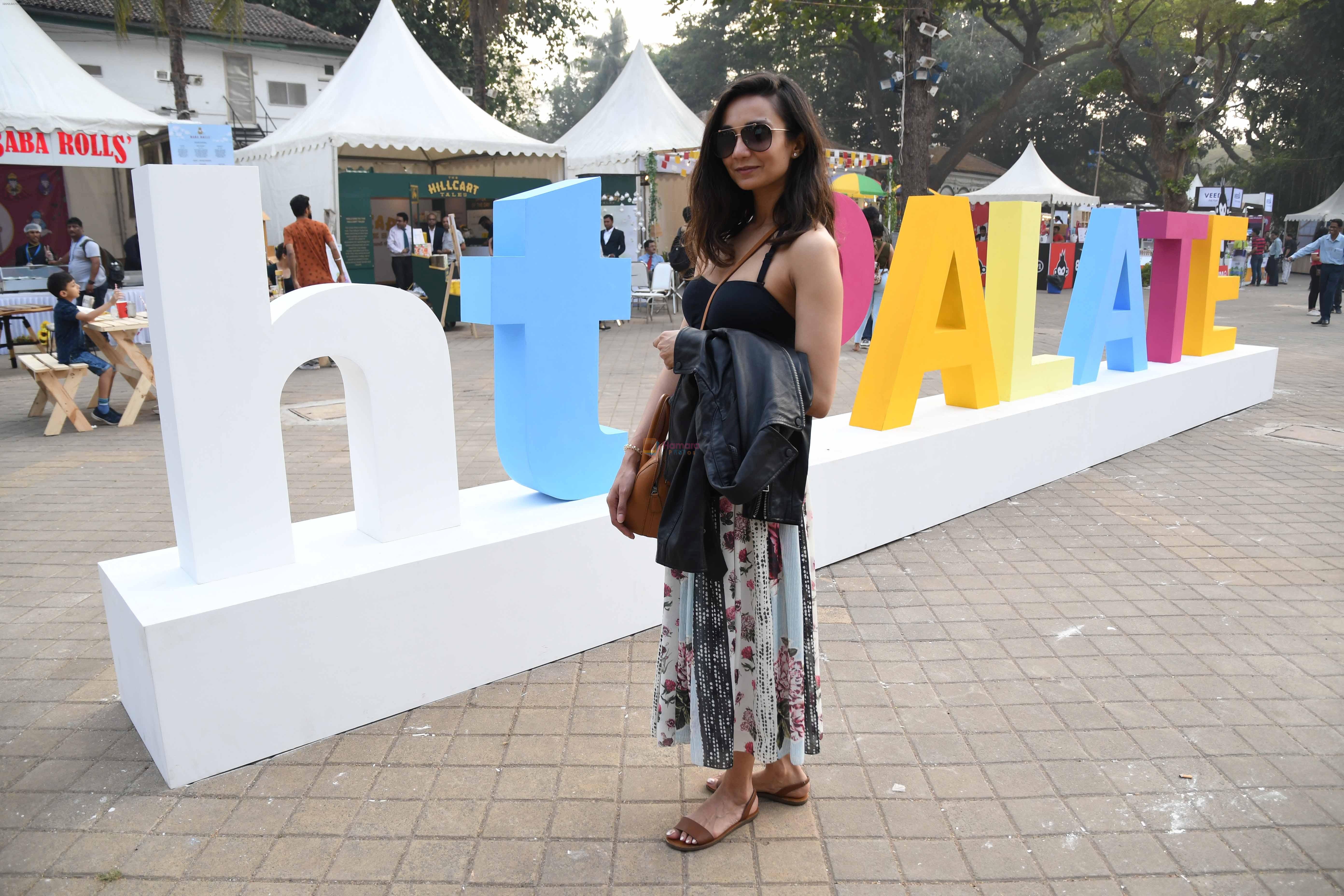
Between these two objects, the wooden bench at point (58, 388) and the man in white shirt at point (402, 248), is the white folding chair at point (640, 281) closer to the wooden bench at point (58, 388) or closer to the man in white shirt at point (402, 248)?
the man in white shirt at point (402, 248)

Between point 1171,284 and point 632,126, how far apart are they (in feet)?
41.8

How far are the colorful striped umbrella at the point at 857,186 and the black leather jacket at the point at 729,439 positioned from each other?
14488mm

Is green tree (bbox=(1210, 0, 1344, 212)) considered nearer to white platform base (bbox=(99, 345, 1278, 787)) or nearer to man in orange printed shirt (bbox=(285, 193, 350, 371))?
man in orange printed shirt (bbox=(285, 193, 350, 371))

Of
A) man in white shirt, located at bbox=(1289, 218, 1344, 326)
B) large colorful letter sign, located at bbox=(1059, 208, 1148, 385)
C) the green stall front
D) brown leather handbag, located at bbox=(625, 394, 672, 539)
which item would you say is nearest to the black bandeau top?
brown leather handbag, located at bbox=(625, 394, 672, 539)

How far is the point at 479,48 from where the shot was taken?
1875 cm

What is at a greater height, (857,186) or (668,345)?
(857,186)

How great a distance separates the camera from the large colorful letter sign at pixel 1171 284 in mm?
7398

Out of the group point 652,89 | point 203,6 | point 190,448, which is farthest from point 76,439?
point 203,6

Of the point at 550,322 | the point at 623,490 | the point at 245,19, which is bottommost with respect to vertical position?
the point at 623,490

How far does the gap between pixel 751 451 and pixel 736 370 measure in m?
0.21

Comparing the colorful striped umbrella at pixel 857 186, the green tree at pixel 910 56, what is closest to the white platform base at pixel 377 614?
the green tree at pixel 910 56

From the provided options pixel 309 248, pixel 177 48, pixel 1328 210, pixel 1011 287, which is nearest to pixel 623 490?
pixel 1011 287

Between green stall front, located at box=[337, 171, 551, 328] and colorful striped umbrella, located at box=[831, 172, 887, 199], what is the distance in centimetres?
553

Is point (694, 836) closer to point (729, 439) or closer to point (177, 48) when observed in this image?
point (729, 439)
